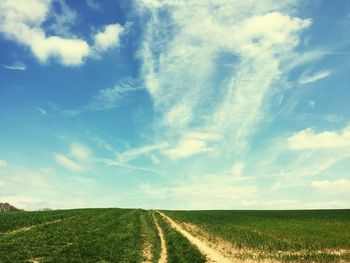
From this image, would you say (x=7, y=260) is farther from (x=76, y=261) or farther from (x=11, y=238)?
(x=11, y=238)

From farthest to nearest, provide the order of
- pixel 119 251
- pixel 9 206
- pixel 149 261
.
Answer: pixel 9 206
pixel 119 251
pixel 149 261

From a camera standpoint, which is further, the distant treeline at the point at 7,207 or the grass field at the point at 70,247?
the distant treeline at the point at 7,207

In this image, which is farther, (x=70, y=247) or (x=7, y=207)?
(x=7, y=207)

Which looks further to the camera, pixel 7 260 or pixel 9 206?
pixel 9 206

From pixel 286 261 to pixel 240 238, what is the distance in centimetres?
1212

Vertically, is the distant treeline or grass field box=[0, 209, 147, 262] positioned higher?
the distant treeline

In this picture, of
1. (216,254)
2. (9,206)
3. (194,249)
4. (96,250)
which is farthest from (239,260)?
→ (9,206)

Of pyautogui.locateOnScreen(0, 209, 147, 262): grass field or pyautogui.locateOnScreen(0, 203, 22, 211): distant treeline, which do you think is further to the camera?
pyautogui.locateOnScreen(0, 203, 22, 211): distant treeline

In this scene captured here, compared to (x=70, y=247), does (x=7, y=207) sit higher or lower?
higher

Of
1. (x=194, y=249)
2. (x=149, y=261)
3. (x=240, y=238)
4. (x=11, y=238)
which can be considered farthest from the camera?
(x=240, y=238)

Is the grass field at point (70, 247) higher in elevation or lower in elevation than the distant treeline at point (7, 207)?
lower

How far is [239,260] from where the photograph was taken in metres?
23.7

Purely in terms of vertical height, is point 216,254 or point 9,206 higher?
point 9,206

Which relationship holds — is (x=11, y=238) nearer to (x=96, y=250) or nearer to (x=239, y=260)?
(x=96, y=250)
